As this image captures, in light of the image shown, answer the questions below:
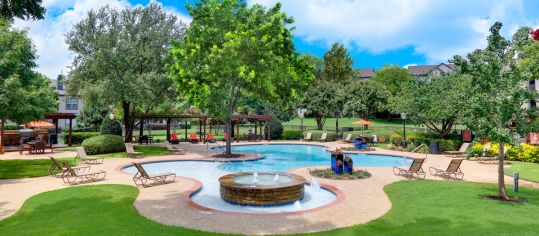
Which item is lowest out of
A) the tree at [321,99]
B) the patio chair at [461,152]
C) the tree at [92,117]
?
the patio chair at [461,152]

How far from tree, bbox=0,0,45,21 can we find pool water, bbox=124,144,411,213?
8.74 metres

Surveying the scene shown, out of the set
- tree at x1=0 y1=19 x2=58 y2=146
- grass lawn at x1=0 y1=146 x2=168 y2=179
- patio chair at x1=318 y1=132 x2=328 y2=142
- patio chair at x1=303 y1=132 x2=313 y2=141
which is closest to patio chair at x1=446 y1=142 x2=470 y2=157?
patio chair at x1=318 y1=132 x2=328 y2=142

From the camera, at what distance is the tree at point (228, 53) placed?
23641 millimetres

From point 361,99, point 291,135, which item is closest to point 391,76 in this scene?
point 361,99

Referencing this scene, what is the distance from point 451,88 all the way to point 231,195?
77.4 ft

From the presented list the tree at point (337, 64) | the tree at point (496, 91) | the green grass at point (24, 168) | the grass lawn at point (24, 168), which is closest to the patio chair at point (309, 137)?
the grass lawn at point (24, 168)

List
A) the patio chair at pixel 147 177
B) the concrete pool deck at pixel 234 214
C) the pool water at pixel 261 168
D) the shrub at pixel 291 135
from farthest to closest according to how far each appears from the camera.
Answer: the shrub at pixel 291 135 < the patio chair at pixel 147 177 < the pool water at pixel 261 168 < the concrete pool deck at pixel 234 214

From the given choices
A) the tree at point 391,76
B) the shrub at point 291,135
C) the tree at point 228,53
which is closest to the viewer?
the tree at point 228,53

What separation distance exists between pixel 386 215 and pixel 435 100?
21.4 meters

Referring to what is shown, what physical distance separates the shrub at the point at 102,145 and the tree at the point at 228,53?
7431 millimetres

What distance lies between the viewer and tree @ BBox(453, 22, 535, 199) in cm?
1162

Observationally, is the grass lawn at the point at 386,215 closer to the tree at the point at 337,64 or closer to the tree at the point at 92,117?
the tree at the point at 92,117

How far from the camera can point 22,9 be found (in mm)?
12297

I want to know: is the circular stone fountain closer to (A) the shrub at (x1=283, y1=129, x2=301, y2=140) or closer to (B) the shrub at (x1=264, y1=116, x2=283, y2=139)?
(B) the shrub at (x1=264, y1=116, x2=283, y2=139)
